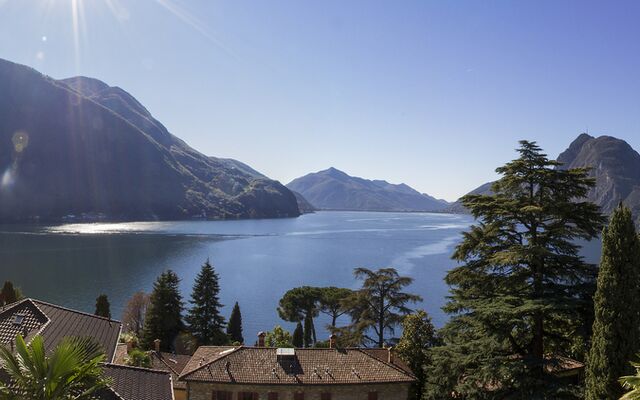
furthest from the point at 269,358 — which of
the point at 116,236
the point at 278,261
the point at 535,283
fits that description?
the point at 116,236

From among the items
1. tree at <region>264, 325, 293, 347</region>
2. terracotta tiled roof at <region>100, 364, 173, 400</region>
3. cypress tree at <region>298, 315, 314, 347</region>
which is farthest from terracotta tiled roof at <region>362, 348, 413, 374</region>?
cypress tree at <region>298, 315, 314, 347</region>

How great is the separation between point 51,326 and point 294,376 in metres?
12.8

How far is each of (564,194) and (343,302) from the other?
107 ft

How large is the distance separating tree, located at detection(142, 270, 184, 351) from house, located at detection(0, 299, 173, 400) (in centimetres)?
2186

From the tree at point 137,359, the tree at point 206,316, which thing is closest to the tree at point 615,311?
the tree at point 137,359

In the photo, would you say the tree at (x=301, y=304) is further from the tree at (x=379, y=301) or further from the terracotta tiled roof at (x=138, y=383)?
the terracotta tiled roof at (x=138, y=383)

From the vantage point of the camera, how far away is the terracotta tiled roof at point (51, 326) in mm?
22078

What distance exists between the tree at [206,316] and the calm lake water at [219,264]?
10250 millimetres

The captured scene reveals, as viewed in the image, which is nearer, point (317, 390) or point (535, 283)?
point (535, 283)

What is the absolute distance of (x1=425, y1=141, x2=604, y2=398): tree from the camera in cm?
1856

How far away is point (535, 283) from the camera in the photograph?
65.5 feet

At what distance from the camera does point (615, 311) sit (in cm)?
1580

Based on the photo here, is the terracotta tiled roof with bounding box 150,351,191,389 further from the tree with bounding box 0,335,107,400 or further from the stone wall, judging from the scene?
the tree with bounding box 0,335,107,400

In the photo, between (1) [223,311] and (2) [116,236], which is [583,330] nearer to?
(1) [223,311]
